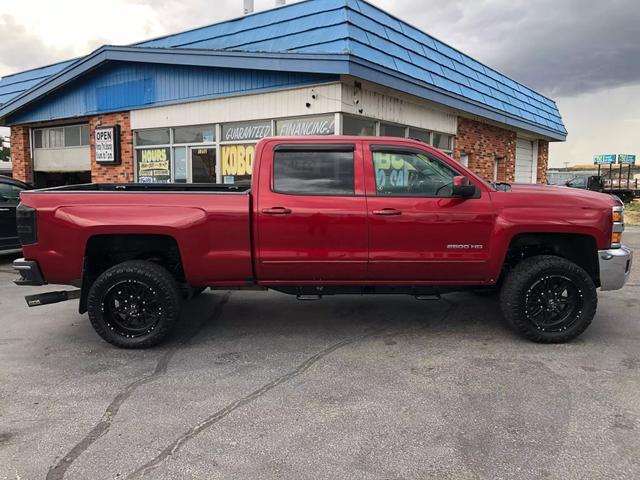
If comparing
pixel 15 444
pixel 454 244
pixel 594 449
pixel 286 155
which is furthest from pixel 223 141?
pixel 594 449

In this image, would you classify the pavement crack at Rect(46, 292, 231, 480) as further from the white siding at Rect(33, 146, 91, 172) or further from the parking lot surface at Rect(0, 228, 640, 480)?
the white siding at Rect(33, 146, 91, 172)

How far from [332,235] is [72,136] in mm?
12329

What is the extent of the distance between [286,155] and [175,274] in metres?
1.64

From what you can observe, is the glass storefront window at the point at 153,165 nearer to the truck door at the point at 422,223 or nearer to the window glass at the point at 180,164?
the window glass at the point at 180,164

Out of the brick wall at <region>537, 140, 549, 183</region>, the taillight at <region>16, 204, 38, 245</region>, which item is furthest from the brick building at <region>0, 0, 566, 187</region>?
the taillight at <region>16, 204, 38, 245</region>

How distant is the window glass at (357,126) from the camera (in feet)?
30.8

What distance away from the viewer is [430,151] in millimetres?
4695

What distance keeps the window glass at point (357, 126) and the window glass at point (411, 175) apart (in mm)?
4695

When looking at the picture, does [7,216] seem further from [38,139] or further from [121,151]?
[38,139]

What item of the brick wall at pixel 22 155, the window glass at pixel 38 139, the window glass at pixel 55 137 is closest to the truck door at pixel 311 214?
the window glass at pixel 55 137

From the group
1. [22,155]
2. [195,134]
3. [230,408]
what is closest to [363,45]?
[195,134]

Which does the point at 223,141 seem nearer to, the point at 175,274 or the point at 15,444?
the point at 175,274

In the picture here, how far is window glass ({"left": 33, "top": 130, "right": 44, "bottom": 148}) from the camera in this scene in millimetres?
14914

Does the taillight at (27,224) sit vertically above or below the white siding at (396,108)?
below
